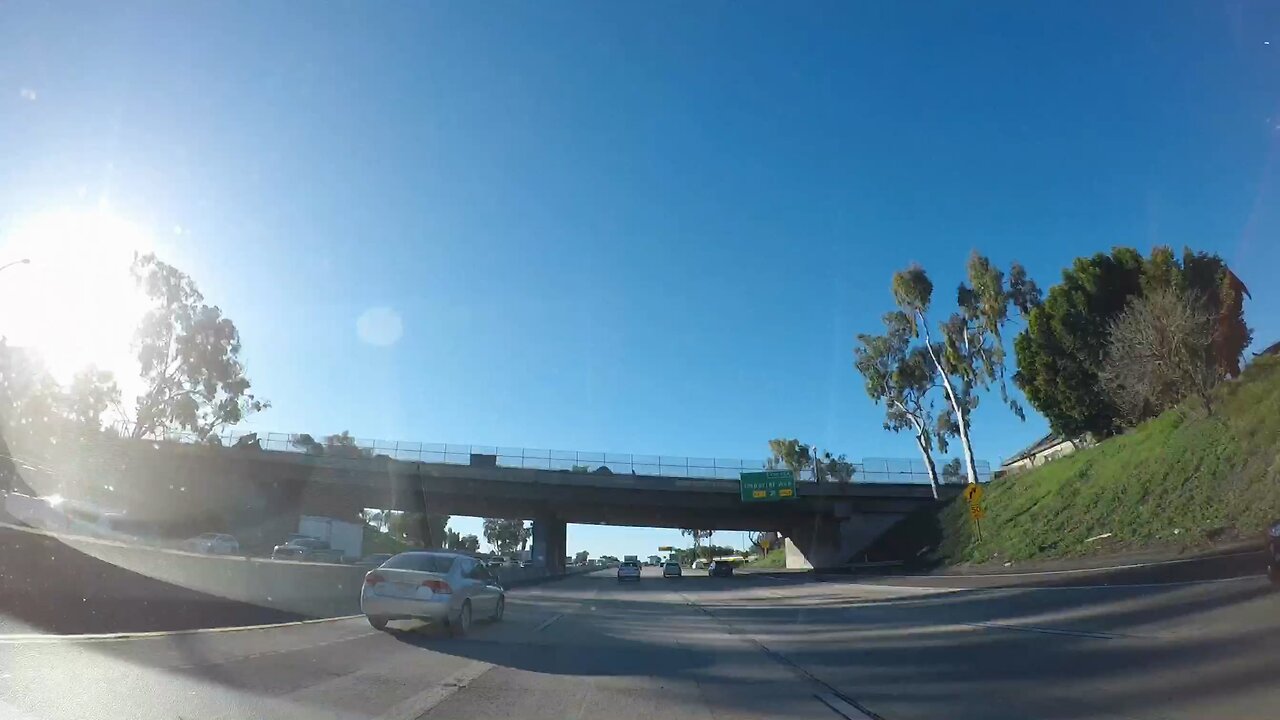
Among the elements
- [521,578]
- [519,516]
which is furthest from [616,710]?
[519,516]

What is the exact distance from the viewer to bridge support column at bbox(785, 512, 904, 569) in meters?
62.9

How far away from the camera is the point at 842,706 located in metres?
8.24

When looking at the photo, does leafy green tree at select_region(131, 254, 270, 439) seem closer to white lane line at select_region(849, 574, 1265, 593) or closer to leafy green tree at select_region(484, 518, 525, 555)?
white lane line at select_region(849, 574, 1265, 593)

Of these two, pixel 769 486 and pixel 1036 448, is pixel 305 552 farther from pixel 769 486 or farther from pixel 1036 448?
pixel 1036 448

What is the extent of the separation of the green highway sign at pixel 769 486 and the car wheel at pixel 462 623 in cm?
4185

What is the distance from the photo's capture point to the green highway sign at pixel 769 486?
55094 mm

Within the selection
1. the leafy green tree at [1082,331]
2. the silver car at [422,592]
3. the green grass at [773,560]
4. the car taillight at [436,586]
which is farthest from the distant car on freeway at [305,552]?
the green grass at [773,560]

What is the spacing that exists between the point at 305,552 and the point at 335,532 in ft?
51.0

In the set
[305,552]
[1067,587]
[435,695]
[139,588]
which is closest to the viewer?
[435,695]

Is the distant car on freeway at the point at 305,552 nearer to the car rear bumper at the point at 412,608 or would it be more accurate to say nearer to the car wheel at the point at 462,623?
the car wheel at the point at 462,623

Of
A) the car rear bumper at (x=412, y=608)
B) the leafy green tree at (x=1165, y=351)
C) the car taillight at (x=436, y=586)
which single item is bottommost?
the car rear bumper at (x=412, y=608)

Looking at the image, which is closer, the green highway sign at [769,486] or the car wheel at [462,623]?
the car wheel at [462,623]

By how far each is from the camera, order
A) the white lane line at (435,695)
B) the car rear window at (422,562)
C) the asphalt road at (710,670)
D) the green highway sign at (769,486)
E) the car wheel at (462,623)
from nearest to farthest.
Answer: the white lane line at (435,695) < the asphalt road at (710,670) < the car wheel at (462,623) < the car rear window at (422,562) < the green highway sign at (769,486)

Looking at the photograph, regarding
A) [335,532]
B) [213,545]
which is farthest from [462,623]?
[335,532]
